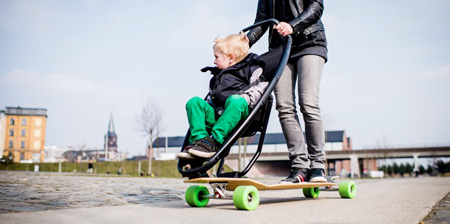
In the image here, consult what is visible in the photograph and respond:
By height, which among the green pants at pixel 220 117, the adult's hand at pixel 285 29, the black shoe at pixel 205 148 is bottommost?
the black shoe at pixel 205 148

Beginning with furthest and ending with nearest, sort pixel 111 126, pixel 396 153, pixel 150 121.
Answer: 1. pixel 111 126
2. pixel 396 153
3. pixel 150 121

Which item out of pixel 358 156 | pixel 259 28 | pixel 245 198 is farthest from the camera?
pixel 358 156

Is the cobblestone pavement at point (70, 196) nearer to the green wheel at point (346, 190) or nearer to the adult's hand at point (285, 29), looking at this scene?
the green wheel at point (346, 190)

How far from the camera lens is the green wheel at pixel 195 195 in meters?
3.12

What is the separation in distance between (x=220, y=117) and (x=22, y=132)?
90.8 meters

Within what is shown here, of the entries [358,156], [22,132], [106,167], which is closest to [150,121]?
[106,167]

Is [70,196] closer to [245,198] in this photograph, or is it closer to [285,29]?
[245,198]

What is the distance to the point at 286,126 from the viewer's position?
13.1 feet

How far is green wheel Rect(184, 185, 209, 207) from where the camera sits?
3117mm

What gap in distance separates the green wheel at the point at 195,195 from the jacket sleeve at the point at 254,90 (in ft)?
2.85

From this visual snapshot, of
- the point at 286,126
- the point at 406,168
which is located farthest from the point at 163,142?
the point at 286,126

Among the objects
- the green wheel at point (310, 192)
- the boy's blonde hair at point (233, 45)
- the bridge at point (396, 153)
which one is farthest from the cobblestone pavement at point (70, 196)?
the bridge at point (396, 153)

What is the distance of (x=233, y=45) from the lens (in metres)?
3.37

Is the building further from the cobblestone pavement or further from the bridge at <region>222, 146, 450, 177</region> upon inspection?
the cobblestone pavement
